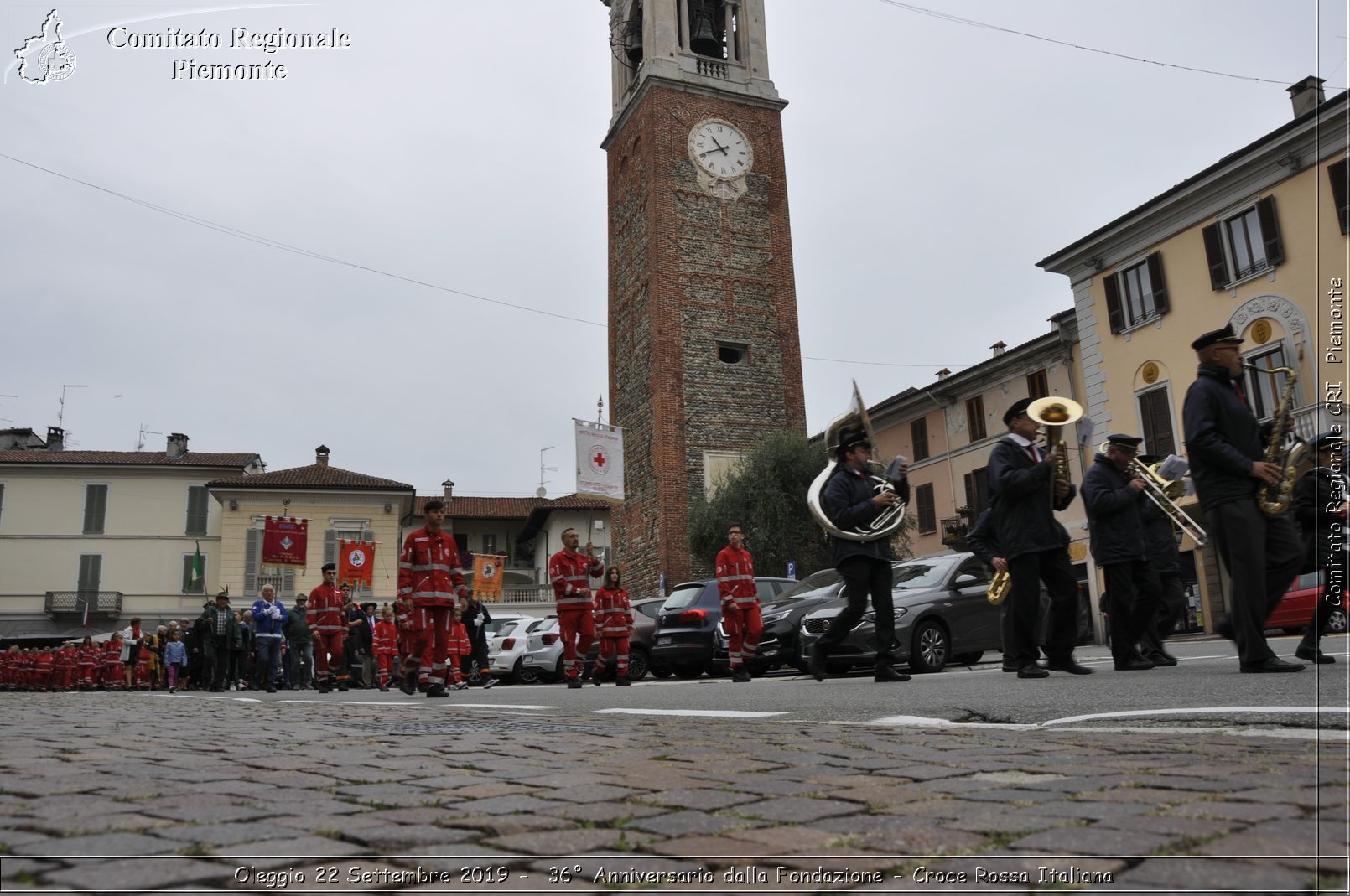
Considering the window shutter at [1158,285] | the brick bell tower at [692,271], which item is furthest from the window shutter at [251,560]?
the window shutter at [1158,285]

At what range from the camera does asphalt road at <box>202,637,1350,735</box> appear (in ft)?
15.6

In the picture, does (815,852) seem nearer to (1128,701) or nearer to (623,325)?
(1128,701)

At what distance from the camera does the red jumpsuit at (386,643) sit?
22375 millimetres

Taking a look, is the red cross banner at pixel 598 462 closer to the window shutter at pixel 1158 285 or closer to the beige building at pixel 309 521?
the window shutter at pixel 1158 285

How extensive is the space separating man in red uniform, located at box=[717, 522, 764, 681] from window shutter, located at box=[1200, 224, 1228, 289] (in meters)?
19.5

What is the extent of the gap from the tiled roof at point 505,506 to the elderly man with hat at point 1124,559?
50.7 meters

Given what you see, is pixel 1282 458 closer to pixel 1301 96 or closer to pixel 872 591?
pixel 872 591

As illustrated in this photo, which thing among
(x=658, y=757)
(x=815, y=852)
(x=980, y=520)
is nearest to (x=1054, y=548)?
(x=980, y=520)

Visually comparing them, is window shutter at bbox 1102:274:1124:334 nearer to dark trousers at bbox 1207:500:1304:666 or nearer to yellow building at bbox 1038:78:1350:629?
yellow building at bbox 1038:78:1350:629

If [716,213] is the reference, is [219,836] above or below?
below

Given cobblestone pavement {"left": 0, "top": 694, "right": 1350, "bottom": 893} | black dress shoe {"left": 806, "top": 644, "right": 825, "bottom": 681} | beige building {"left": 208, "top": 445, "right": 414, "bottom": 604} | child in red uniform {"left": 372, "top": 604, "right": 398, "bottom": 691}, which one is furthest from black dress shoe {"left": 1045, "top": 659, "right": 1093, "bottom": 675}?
beige building {"left": 208, "top": 445, "right": 414, "bottom": 604}

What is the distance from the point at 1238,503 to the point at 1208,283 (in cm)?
2435

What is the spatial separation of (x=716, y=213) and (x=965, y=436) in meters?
13.9

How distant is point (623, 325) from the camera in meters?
47.6
